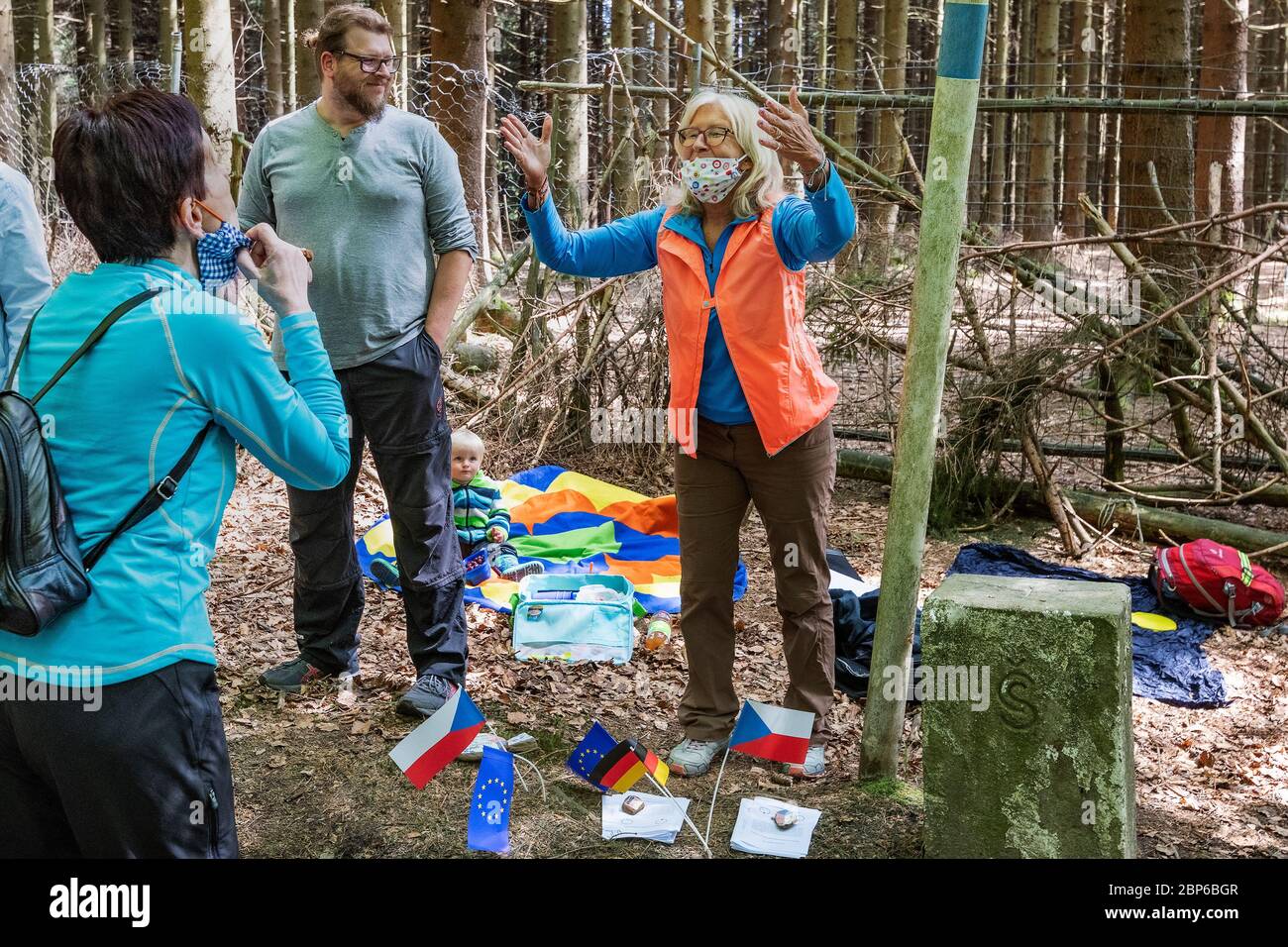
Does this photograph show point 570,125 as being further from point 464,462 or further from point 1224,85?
point 1224,85

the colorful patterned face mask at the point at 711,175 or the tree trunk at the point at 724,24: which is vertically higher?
the tree trunk at the point at 724,24

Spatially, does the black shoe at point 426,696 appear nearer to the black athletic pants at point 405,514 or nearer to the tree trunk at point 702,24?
the black athletic pants at point 405,514

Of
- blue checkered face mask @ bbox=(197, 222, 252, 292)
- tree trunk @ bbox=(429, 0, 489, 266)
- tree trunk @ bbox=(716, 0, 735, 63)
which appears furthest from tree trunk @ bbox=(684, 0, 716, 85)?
blue checkered face mask @ bbox=(197, 222, 252, 292)

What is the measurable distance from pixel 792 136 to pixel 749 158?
1.30ft

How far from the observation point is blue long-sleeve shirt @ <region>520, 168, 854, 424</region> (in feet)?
10.6

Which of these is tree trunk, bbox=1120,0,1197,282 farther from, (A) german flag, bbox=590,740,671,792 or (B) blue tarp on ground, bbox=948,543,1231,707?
(A) german flag, bbox=590,740,671,792

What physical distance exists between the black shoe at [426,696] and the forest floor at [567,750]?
2.7 inches

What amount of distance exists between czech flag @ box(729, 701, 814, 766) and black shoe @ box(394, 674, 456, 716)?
1.10m

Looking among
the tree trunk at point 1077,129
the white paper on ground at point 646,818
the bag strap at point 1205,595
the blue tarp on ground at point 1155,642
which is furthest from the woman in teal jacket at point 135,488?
the tree trunk at point 1077,129

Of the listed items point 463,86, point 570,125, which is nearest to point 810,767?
point 570,125

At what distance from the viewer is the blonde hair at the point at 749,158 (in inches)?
137

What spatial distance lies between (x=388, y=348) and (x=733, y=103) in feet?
4.38

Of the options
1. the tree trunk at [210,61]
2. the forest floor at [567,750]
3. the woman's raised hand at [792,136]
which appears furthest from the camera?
the tree trunk at [210,61]
